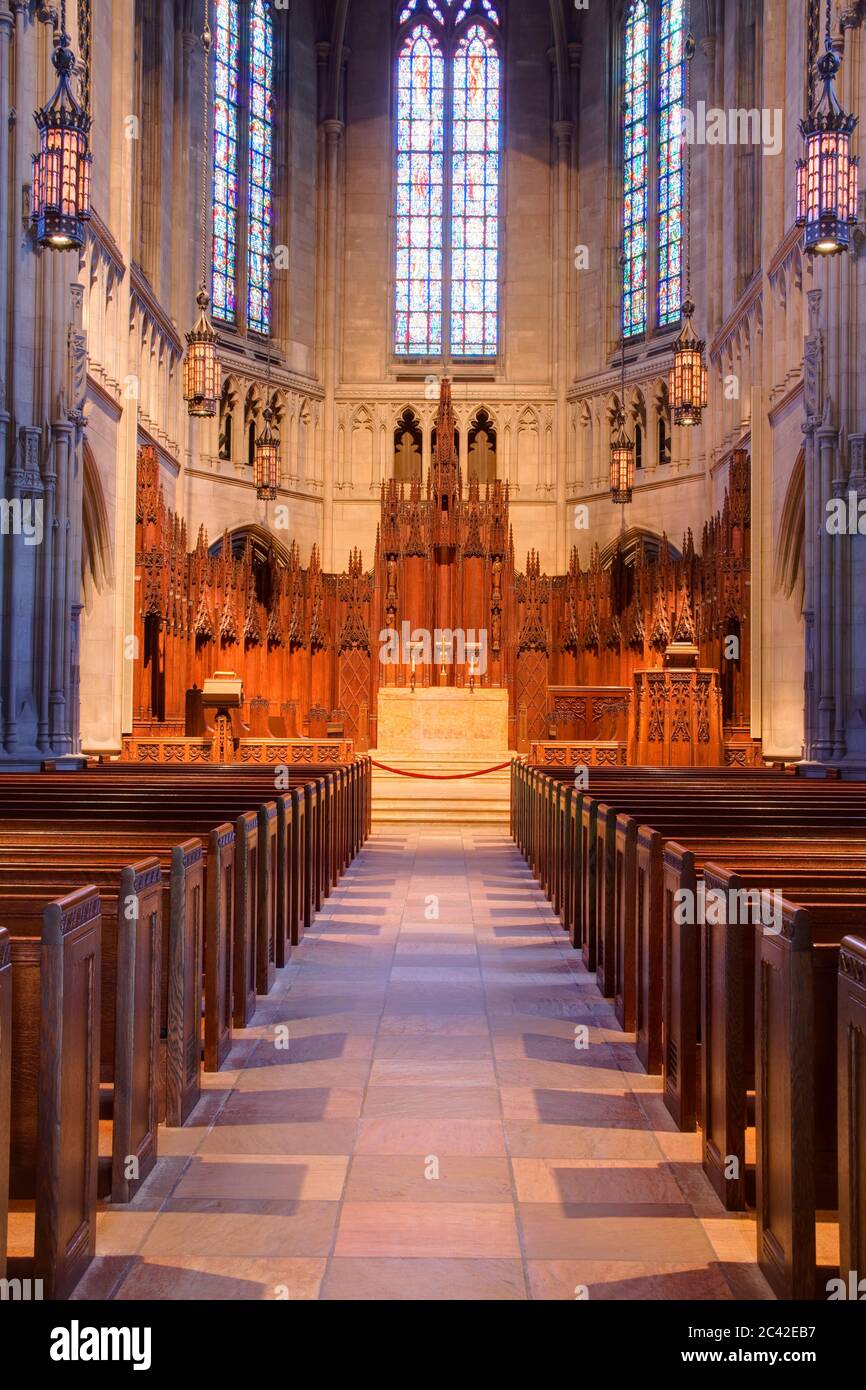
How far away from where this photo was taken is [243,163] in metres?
25.5

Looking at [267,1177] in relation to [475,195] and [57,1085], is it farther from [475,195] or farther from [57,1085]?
[475,195]

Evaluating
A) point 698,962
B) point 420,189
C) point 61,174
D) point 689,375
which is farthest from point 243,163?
point 698,962

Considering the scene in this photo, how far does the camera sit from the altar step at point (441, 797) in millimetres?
16688

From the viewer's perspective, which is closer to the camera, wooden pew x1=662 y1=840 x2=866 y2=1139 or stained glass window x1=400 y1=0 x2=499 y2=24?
wooden pew x1=662 y1=840 x2=866 y2=1139

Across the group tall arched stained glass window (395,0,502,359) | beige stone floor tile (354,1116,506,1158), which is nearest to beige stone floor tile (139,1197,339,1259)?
beige stone floor tile (354,1116,506,1158)

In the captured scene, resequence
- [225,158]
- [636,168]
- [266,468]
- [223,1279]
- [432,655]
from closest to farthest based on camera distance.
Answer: [223,1279] → [266,468] → [432,655] → [225,158] → [636,168]

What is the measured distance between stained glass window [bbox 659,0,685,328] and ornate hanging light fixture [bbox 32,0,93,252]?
16381 millimetres

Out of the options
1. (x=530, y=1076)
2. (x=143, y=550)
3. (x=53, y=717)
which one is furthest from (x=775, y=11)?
(x=530, y=1076)

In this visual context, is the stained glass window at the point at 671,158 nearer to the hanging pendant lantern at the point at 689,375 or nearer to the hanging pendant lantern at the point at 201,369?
the hanging pendant lantern at the point at 689,375

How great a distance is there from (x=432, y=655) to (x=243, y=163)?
10.5m

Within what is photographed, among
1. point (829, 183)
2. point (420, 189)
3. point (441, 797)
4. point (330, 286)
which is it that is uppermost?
point (420, 189)

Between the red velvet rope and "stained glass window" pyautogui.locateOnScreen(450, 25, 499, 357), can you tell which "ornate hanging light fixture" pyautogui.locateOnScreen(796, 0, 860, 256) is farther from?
"stained glass window" pyautogui.locateOnScreen(450, 25, 499, 357)

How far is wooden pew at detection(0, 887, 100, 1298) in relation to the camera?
2941mm

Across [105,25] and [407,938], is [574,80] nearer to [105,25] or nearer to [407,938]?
[105,25]
